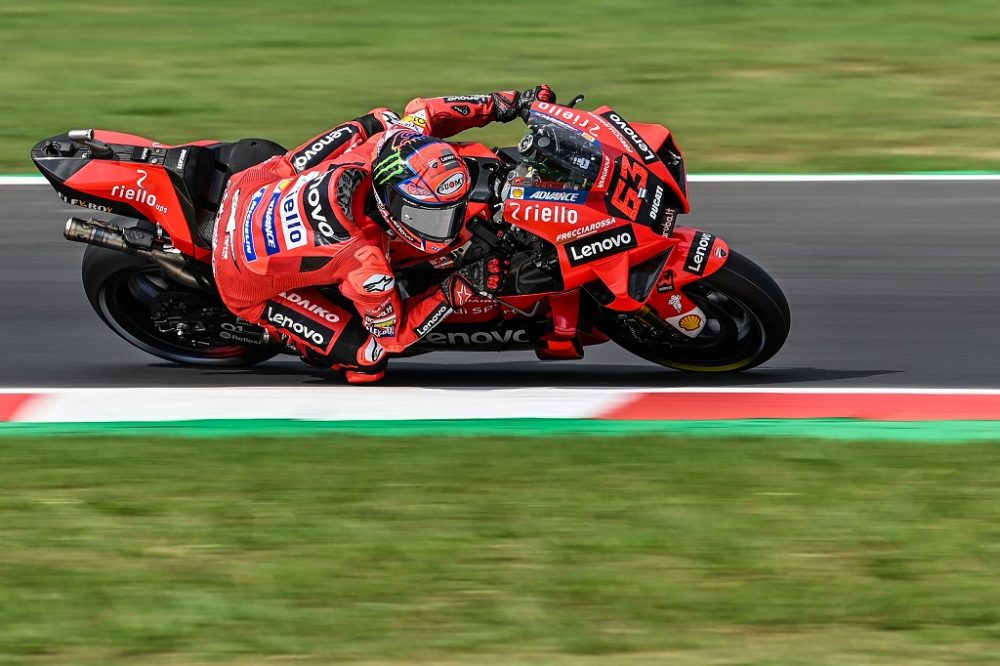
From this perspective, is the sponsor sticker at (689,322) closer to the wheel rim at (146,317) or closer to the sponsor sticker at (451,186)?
the sponsor sticker at (451,186)

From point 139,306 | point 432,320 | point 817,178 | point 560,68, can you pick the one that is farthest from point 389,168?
point 560,68

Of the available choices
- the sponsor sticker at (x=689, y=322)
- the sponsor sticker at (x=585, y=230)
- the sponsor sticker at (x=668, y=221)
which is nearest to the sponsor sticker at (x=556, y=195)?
the sponsor sticker at (x=585, y=230)

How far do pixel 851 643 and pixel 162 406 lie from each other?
3.40 m

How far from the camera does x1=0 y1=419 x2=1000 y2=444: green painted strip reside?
18.9 feet

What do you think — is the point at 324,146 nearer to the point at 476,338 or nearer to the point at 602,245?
the point at 476,338

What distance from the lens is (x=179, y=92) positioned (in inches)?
433

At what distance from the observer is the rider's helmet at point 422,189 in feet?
17.8

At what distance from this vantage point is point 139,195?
20.3 ft

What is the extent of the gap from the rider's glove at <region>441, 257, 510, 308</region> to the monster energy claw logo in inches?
21.6

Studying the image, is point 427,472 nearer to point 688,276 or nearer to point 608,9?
point 688,276

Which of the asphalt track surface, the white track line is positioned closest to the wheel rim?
the asphalt track surface

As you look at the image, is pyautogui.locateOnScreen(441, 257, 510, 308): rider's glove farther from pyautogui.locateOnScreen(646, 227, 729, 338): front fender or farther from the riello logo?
the riello logo

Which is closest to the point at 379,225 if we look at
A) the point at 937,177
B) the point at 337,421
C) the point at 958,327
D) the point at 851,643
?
the point at 337,421

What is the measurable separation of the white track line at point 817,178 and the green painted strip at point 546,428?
354 cm
